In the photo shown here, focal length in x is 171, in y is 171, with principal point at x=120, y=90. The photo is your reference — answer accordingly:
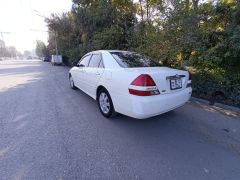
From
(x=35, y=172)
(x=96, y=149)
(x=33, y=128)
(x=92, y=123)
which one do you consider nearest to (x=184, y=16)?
(x=92, y=123)

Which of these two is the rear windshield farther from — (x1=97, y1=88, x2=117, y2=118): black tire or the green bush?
the green bush

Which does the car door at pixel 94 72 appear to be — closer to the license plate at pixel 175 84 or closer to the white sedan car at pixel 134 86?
the white sedan car at pixel 134 86

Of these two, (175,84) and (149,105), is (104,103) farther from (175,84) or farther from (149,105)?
(175,84)

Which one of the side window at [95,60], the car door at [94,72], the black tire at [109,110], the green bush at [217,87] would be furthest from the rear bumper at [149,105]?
the green bush at [217,87]

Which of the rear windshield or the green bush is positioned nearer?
the rear windshield

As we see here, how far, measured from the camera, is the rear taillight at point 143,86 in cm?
285

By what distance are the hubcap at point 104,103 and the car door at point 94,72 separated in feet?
1.15

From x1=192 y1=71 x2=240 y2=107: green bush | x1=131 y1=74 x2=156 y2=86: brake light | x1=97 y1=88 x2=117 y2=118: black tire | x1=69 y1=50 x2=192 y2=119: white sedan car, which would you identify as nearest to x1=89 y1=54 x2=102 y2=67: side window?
x1=69 y1=50 x2=192 y2=119: white sedan car

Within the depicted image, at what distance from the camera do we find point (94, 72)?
423 cm

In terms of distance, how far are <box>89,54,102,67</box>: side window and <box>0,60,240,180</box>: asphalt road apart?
3.98 ft

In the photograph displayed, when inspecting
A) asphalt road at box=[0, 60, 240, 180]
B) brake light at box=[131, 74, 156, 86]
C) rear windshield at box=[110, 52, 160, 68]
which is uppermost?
rear windshield at box=[110, 52, 160, 68]

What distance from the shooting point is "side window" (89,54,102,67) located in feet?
14.0

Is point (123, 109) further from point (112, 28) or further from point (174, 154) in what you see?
point (112, 28)

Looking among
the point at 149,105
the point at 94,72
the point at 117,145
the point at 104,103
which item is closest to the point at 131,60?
the point at 94,72
